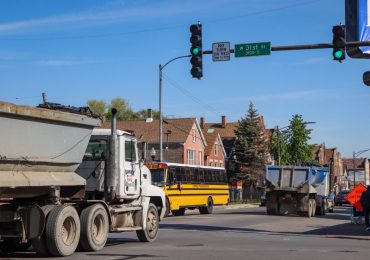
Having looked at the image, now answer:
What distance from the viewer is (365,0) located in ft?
73.6

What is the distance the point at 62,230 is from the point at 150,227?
4.31 meters

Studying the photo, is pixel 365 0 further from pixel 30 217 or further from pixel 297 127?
pixel 297 127

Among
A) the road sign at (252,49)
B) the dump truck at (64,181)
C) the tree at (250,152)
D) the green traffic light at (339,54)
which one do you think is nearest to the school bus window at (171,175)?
the road sign at (252,49)

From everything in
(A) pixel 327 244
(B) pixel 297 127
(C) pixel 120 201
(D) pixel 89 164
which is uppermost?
(B) pixel 297 127

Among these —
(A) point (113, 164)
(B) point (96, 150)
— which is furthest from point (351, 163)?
(A) point (113, 164)

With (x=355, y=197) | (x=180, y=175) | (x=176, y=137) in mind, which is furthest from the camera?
(x=176, y=137)

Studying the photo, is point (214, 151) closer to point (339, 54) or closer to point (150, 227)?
point (339, 54)

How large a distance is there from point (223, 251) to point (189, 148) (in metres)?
55.9

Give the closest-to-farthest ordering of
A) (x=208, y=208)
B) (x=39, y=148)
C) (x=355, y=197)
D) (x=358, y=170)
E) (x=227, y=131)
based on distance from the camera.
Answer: (x=39, y=148)
(x=355, y=197)
(x=208, y=208)
(x=227, y=131)
(x=358, y=170)

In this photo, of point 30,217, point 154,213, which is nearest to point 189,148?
point 154,213

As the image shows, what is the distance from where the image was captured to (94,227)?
47.0 feet

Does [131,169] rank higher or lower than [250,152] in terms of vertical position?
lower

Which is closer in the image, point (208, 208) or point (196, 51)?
point (196, 51)

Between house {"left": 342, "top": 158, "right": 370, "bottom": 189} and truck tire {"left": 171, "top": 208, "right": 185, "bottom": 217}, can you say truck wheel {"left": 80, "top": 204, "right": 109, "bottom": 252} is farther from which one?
house {"left": 342, "top": 158, "right": 370, "bottom": 189}
